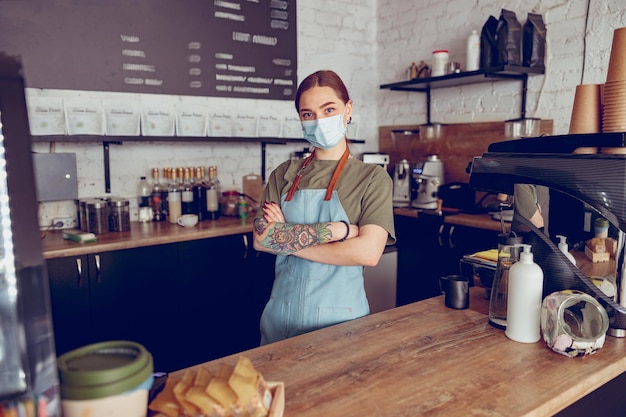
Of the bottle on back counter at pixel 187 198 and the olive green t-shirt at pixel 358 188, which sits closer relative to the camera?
the olive green t-shirt at pixel 358 188

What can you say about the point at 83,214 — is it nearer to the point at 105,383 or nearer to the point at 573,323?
the point at 105,383

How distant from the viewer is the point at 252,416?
0.94 m

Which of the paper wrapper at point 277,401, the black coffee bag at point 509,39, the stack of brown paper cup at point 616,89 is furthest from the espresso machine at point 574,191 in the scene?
the black coffee bag at point 509,39

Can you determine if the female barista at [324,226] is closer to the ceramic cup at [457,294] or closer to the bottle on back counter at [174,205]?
the ceramic cup at [457,294]

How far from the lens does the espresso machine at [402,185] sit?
12.9 feet

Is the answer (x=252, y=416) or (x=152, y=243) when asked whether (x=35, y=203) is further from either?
(x=152, y=243)

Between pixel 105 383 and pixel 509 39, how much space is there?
3.19 meters

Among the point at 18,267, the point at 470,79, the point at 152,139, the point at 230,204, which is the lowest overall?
the point at 230,204

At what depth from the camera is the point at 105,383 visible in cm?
87

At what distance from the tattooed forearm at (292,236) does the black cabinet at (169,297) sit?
4.42ft

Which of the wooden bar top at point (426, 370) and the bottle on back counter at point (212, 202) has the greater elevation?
the bottle on back counter at point (212, 202)

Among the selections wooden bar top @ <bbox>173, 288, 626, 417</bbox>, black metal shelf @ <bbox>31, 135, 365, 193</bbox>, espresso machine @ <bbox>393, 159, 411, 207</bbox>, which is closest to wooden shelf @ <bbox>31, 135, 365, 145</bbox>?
black metal shelf @ <bbox>31, 135, 365, 193</bbox>

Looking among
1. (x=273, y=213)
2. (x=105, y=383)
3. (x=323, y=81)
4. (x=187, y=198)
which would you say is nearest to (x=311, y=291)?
(x=273, y=213)

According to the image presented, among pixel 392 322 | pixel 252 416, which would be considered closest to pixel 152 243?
pixel 392 322
